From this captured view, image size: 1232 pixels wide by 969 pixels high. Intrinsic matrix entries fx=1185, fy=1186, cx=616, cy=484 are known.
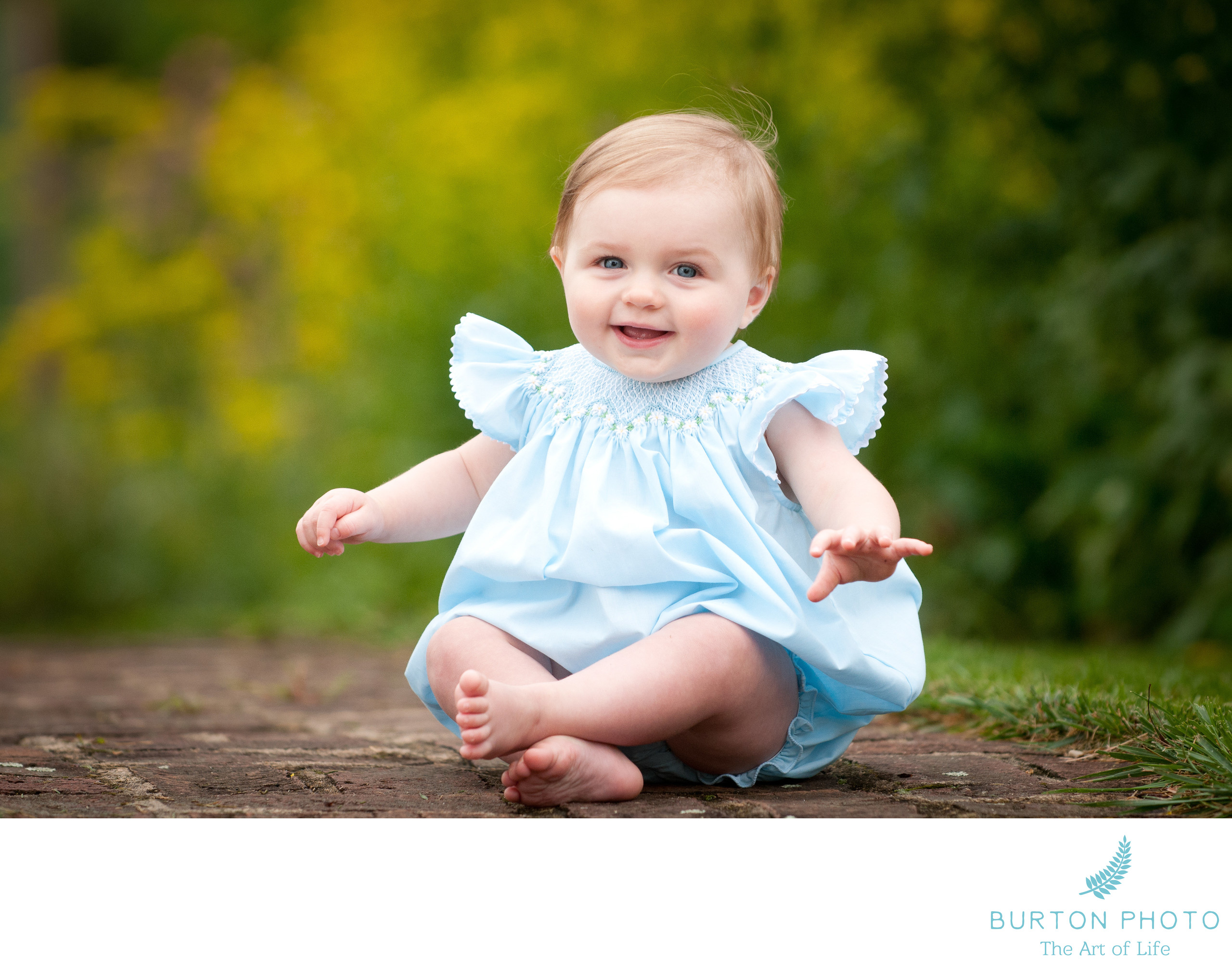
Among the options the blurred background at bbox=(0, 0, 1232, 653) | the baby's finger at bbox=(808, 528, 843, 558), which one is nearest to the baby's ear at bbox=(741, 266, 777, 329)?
the baby's finger at bbox=(808, 528, 843, 558)

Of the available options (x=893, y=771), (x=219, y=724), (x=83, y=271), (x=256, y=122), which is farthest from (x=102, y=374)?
(x=893, y=771)

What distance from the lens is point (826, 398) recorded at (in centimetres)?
168

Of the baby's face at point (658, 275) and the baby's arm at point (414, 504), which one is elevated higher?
the baby's face at point (658, 275)

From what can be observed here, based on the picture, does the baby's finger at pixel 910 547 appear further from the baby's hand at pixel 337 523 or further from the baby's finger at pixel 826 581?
the baby's hand at pixel 337 523

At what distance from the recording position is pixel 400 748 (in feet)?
6.70

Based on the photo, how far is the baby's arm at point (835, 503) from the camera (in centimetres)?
146

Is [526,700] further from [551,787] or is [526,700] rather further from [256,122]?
[256,122]

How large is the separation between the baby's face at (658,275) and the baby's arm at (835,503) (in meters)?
0.18

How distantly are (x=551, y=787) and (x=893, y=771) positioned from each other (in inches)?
23.1

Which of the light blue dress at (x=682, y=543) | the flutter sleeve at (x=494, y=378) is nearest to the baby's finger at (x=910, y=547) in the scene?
the light blue dress at (x=682, y=543)

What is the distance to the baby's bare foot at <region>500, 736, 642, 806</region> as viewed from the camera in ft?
4.64

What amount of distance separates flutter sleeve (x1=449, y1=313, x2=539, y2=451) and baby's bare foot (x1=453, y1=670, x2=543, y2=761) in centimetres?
53

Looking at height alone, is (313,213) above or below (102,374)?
above

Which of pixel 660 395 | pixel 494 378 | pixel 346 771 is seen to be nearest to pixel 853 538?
pixel 660 395
